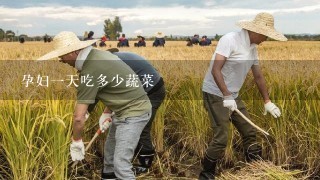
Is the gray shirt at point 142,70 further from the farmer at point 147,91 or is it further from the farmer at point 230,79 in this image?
the farmer at point 230,79

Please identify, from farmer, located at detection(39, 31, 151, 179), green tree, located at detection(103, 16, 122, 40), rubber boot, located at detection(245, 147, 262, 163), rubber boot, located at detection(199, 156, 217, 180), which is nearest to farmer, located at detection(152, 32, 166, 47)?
rubber boot, located at detection(245, 147, 262, 163)

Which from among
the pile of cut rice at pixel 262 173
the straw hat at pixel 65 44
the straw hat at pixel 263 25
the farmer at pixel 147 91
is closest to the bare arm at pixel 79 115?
the straw hat at pixel 65 44

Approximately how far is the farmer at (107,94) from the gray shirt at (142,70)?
0.73 meters

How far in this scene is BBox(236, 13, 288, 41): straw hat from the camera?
3490mm

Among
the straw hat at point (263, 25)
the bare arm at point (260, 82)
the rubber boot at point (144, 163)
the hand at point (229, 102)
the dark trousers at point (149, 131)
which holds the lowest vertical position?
the rubber boot at point (144, 163)

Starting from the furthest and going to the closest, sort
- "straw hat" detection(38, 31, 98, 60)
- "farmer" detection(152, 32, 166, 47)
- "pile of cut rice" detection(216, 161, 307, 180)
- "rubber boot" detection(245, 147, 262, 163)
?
"farmer" detection(152, 32, 166, 47) → "rubber boot" detection(245, 147, 262, 163) → "pile of cut rice" detection(216, 161, 307, 180) → "straw hat" detection(38, 31, 98, 60)

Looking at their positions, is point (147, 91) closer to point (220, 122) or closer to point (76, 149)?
point (220, 122)

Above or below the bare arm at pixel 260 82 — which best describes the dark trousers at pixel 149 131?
below

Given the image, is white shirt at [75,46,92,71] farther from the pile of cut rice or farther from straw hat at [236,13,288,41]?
the pile of cut rice

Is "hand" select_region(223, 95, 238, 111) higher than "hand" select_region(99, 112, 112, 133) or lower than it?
higher

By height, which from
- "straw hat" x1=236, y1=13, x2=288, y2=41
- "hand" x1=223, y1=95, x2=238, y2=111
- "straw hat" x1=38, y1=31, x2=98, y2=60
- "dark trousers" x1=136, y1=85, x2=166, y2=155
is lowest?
"dark trousers" x1=136, y1=85, x2=166, y2=155

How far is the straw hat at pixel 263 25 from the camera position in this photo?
349cm

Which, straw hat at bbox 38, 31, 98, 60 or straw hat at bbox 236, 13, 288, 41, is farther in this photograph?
straw hat at bbox 236, 13, 288, 41

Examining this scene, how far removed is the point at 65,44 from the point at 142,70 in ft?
3.64
